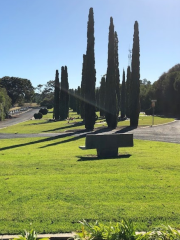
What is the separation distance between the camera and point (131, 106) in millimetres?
27875

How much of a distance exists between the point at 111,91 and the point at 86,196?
2230 centimetres

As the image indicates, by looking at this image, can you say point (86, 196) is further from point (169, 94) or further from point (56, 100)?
point (169, 94)

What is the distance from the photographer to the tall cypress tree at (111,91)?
26.2 m

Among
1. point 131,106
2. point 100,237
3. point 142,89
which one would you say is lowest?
point 100,237

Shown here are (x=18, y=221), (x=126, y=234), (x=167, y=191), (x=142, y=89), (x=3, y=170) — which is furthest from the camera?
(x=142, y=89)

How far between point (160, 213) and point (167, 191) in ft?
3.54

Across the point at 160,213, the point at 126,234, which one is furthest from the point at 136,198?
the point at 126,234

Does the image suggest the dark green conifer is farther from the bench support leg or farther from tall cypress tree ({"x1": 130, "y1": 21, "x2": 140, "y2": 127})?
the bench support leg

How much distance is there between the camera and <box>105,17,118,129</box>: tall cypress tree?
26180 millimetres

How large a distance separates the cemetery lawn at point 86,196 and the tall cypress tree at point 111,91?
1873cm

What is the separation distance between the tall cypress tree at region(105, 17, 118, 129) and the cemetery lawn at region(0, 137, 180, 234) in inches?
737

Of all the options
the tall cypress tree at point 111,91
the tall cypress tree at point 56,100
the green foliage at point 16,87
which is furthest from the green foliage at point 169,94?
the green foliage at point 16,87

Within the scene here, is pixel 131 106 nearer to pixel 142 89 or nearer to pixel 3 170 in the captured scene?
pixel 3 170

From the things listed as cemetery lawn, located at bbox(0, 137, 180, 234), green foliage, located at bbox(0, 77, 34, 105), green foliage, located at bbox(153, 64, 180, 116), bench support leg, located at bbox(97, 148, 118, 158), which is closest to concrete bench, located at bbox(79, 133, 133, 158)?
bench support leg, located at bbox(97, 148, 118, 158)
